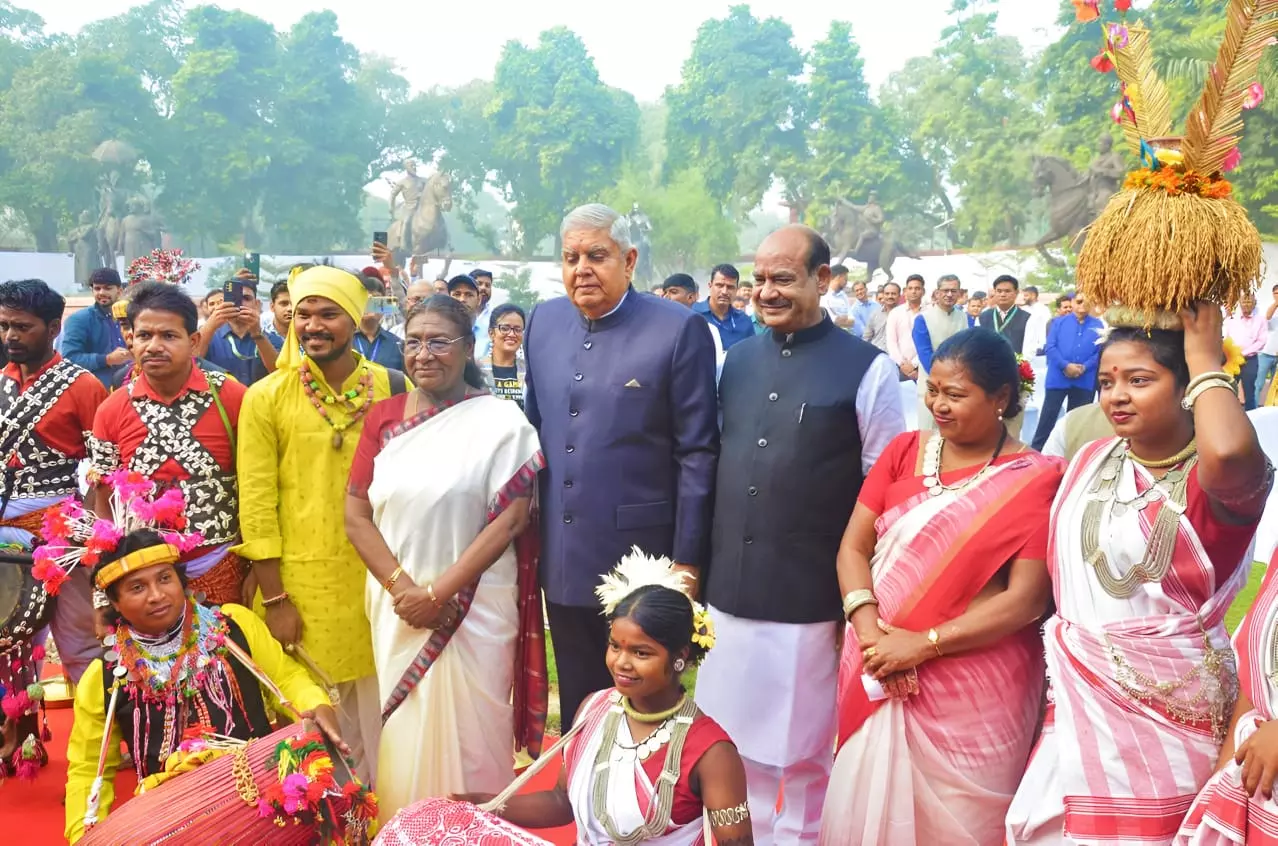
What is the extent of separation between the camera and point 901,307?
45.3ft

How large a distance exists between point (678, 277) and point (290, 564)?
225 inches

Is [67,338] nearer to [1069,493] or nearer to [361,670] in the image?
[361,670]

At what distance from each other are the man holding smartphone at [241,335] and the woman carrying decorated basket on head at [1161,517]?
12.8 feet

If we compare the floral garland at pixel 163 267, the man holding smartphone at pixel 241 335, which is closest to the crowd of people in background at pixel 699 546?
the man holding smartphone at pixel 241 335

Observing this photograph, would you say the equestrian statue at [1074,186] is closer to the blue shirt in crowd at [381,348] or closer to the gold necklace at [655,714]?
the blue shirt in crowd at [381,348]

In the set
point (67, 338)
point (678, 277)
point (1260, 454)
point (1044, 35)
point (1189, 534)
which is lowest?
point (1189, 534)

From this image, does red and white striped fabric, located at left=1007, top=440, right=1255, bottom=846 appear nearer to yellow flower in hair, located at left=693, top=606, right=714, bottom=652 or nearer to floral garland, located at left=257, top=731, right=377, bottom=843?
yellow flower in hair, located at left=693, top=606, right=714, bottom=652

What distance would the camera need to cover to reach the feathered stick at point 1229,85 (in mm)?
2471

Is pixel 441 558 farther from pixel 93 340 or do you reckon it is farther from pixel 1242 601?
pixel 1242 601

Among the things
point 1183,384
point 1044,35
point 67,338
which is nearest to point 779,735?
point 1183,384

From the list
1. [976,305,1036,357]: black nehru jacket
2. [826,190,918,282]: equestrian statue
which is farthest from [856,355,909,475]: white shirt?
[826,190,918,282]: equestrian statue

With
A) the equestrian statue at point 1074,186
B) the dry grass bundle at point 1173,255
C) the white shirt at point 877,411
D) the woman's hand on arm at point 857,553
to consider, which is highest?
the equestrian statue at point 1074,186

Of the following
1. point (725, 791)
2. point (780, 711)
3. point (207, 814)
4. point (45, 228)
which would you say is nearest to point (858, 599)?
point (780, 711)

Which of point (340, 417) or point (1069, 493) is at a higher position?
point (340, 417)
